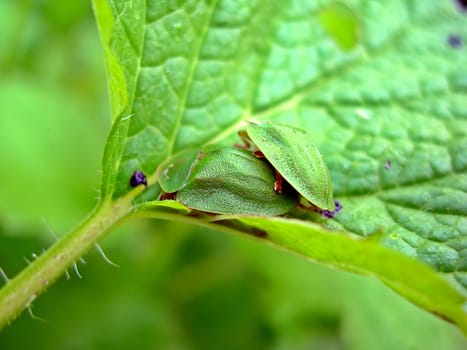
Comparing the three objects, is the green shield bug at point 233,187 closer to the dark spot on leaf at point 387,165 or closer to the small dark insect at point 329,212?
the small dark insect at point 329,212

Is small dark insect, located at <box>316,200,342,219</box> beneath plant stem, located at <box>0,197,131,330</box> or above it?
beneath

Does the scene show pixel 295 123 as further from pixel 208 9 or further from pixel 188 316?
pixel 188 316

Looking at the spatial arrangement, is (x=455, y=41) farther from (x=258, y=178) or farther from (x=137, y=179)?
(x=137, y=179)

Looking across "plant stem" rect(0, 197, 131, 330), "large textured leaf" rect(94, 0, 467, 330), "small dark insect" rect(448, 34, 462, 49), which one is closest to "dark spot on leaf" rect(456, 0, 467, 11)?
"large textured leaf" rect(94, 0, 467, 330)

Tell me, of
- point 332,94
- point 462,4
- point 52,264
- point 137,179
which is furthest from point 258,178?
point 462,4

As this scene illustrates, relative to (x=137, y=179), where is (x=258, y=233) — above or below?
below

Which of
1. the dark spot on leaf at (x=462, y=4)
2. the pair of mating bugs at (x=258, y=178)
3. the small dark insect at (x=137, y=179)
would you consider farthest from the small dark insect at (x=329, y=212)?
the dark spot on leaf at (x=462, y=4)

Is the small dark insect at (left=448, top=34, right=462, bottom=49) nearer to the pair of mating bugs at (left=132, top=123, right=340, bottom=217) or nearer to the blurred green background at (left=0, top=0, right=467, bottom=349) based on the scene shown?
the pair of mating bugs at (left=132, top=123, right=340, bottom=217)
